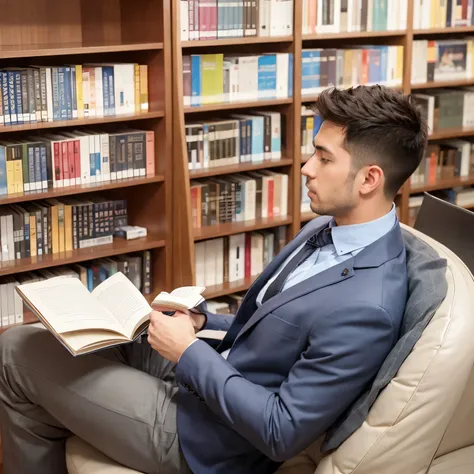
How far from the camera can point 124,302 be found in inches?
83.0

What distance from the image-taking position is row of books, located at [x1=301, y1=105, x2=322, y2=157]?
3543 mm

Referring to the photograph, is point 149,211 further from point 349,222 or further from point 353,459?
point 353,459

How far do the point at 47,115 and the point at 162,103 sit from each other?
1.47ft

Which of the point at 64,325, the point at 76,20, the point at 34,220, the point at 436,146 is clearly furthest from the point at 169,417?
the point at 436,146

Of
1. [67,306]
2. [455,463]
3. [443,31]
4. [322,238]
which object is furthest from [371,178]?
[443,31]

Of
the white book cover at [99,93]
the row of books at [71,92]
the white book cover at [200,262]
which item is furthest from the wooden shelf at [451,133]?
the white book cover at [99,93]

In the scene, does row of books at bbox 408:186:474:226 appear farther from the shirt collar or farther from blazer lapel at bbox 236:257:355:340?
blazer lapel at bbox 236:257:355:340

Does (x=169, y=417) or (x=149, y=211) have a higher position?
(x=149, y=211)

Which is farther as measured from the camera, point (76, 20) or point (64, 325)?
point (76, 20)

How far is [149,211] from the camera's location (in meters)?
3.31

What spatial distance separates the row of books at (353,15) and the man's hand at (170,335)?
6.19 ft

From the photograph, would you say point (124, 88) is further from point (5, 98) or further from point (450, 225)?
point (450, 225)

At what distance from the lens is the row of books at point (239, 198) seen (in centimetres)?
338

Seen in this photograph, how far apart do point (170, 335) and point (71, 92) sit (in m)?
1.41
